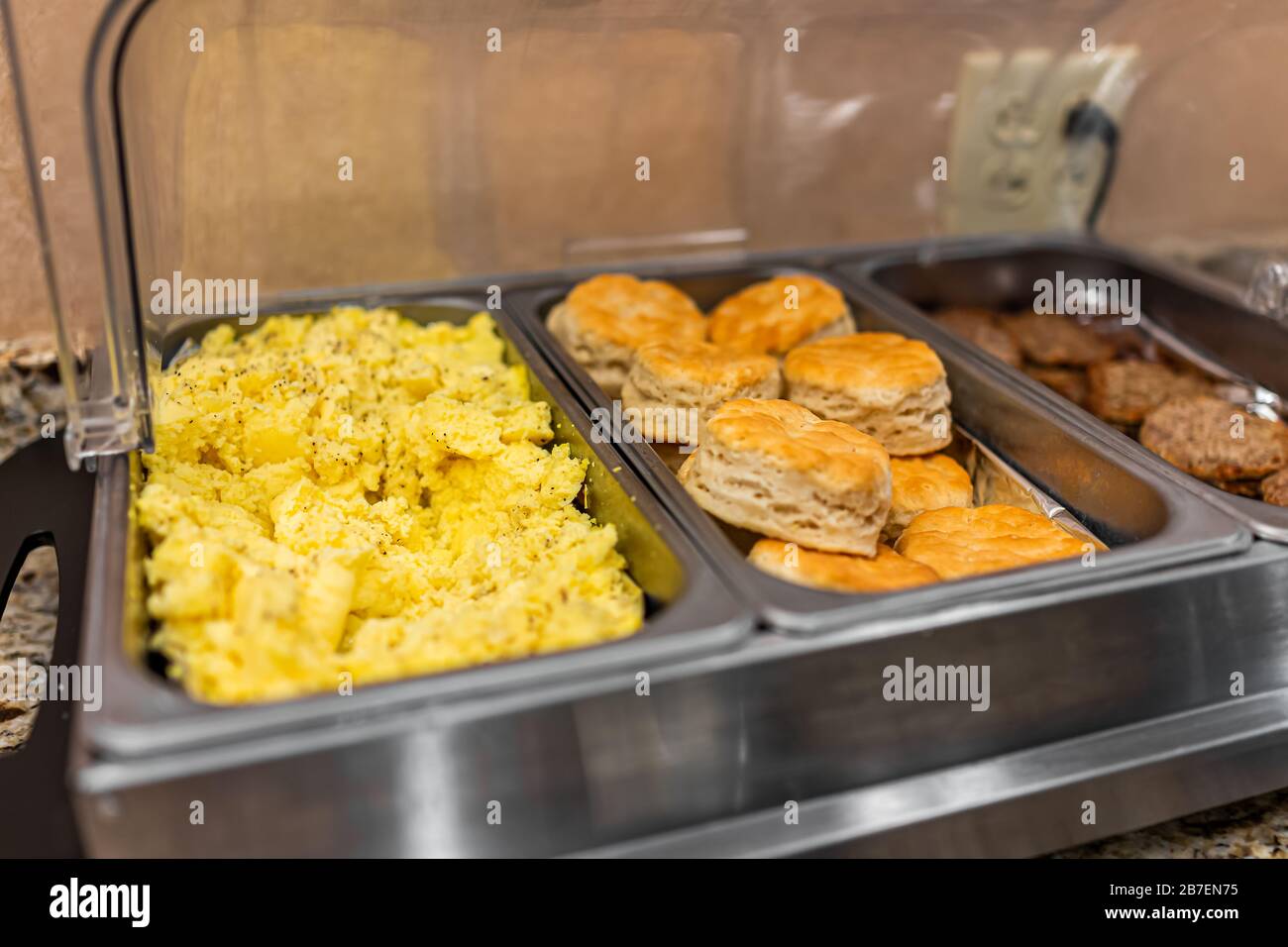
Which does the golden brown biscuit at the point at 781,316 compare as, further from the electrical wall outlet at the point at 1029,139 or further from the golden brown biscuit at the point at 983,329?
the electrical wall outlet at the point at 1029,139

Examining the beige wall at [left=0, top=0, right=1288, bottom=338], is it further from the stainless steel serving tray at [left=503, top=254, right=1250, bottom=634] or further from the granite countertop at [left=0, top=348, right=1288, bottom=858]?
the granite countertop at [left=0, top=348, right=1288, bottom=858]

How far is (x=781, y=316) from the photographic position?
68.0 inches

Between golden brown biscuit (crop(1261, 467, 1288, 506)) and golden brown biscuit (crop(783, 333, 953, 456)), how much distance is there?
1.39 ft

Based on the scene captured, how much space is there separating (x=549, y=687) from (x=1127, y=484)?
0.82m

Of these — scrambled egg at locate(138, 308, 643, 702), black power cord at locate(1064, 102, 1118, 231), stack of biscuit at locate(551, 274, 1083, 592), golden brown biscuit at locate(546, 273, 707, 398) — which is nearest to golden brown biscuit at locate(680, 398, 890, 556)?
stack of biscuit at locate(551, 274, 1083, 592)

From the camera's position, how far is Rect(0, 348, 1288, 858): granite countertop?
119 centimetres

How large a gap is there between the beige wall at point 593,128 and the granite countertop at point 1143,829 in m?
0.48

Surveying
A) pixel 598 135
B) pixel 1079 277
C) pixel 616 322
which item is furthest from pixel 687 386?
pixel 1079 277

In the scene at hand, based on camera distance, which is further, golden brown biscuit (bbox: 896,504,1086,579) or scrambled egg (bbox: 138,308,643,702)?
golden brown biscuit (bbox: 896,504,1086,579)

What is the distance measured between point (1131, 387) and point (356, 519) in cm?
123

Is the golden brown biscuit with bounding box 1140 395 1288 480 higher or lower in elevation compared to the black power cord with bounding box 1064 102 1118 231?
lower

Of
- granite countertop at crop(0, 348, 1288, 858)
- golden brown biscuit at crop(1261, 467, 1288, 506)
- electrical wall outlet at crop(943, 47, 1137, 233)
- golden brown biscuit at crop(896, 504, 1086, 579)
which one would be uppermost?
electrical wall outlet at crop(943, 47, 1137, 233)

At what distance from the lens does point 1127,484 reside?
4.44 feet
